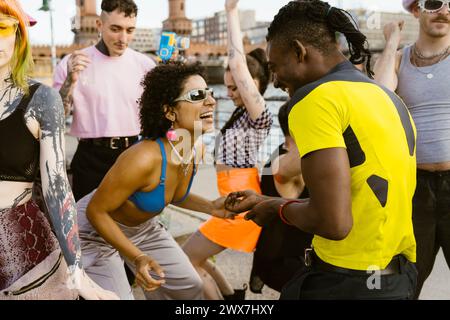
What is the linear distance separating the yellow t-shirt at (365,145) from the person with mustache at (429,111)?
4.03 feet

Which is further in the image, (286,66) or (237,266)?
(237,266)

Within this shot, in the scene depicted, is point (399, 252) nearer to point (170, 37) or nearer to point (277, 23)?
point (277, 23)

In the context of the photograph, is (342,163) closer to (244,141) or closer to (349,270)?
(349,270)

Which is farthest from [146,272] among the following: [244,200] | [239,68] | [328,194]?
[239,68]

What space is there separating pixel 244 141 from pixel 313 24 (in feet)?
5.74

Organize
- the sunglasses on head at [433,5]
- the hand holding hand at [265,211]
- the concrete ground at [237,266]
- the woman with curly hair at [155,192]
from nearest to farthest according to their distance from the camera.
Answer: the hand holding hand at [265,211] < the woman with curly hair at [155,192] < the sunglasses on head at [433,5] < the concrete ground at [237,266]

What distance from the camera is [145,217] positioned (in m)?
2.77

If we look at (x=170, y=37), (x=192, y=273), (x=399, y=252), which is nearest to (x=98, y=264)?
(x=192, y=273)

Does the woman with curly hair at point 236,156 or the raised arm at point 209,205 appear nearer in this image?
the raised arm at point 209,205

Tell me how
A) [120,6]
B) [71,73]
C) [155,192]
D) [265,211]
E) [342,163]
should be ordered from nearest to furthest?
[342,163]
[265,211]
[155,192]
[71,73]
[120,6]

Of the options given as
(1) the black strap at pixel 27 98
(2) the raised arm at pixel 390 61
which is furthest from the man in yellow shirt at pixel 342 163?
(2) the raised arm at pixel 390 61

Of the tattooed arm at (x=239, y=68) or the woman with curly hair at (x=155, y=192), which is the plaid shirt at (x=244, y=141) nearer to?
the tattooed arm at (x=239, y=68)

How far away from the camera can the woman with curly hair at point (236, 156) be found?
3.28 meters

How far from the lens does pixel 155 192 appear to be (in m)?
2.61
